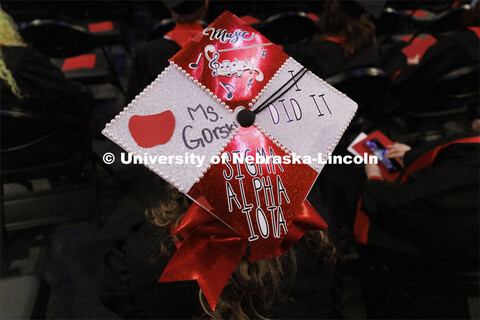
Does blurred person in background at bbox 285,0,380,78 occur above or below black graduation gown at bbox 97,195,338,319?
above

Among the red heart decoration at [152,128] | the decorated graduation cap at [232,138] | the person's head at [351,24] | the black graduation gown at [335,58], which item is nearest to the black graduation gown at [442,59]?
the black graduation gown at [335,58]

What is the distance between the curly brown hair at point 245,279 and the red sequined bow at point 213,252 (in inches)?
1.9

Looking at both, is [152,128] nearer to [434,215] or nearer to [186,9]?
[434,215]

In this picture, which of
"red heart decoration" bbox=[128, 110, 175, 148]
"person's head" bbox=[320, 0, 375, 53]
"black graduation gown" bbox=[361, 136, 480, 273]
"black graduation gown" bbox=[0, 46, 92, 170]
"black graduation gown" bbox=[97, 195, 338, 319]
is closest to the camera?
"red heart decoration" bbox=[128, 110, 175, 148]

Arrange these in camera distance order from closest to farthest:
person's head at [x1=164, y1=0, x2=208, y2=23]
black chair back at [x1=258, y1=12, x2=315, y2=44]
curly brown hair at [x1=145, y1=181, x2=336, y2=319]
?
1. curly brown hair at [x1=145, y1=181, x2=336, y2=319]
2. person's head at [x1=164, y1=0, x2=208, y2=23]
3. black chair back at [x1=258, y1=12, x2=315, y2=44]

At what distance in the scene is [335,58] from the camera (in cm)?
177

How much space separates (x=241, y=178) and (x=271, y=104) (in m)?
0.20

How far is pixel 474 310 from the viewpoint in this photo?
1.53m

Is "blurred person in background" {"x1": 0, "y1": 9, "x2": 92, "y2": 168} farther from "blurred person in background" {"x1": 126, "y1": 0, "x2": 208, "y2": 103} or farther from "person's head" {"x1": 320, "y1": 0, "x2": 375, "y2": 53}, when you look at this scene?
"person's head" {"x1": 320, "y1": 0, "x2": 375, "y2": 53}

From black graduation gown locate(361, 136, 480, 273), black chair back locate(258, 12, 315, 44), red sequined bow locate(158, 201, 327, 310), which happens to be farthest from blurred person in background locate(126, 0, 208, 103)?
black graduation gown locate(361, 136, 480, 273)

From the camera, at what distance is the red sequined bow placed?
636 millimetres

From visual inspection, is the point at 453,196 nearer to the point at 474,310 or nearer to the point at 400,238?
the point at 400,238

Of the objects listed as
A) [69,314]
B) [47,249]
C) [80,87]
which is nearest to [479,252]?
[69,314]

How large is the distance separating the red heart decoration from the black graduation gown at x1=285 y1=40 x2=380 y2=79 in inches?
54.8
